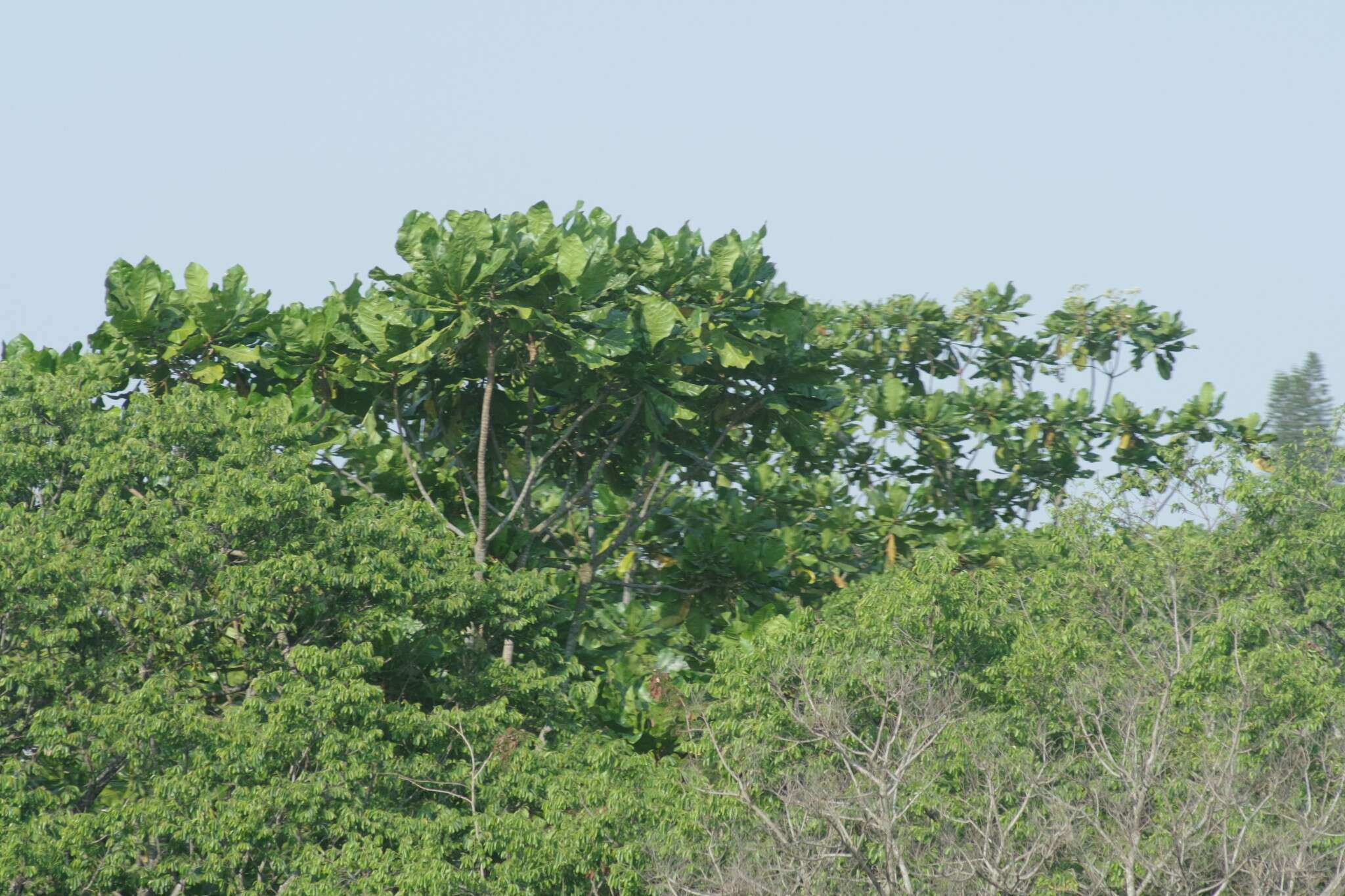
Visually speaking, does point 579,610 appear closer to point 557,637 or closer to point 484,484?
point 557,637

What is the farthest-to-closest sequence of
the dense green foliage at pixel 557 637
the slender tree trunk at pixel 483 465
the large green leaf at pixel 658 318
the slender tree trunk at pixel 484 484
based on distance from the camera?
1. the slender tree trunk at pixel 483 465
2. the slender tree trunk at pixel 484 484
3. the large green leaf at pixel 658 318
4. the dense green foliage at pixel 557 637

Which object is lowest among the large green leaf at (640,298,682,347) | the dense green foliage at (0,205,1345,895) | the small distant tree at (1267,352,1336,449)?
the dense green foliage at (0,205,1345,895)

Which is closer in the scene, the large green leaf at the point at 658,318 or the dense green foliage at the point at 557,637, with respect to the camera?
the dense green foliage at the point at 557,637

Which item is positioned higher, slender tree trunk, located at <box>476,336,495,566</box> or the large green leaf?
the large green leaf

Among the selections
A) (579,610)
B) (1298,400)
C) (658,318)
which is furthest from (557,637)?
(1298,400)

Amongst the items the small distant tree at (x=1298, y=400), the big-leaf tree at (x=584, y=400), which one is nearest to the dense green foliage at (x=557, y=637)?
the big-leaf tree at (x=584, y=400)

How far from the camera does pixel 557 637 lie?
1506cm

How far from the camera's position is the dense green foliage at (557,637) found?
1160 centimetres

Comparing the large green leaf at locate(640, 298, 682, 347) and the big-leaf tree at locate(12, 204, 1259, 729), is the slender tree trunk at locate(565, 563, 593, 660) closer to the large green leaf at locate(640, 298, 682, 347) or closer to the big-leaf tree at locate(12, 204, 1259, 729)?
the big-leaf tree at locate(12, 204, 1259, 729)

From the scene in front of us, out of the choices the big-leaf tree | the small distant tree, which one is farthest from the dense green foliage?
the small distant tree

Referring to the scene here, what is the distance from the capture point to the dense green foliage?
38.1 ft

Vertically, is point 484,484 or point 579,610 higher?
point 484,484

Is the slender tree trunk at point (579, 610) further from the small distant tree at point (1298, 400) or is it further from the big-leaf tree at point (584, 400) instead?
the small distant tree at point (1298, 400)

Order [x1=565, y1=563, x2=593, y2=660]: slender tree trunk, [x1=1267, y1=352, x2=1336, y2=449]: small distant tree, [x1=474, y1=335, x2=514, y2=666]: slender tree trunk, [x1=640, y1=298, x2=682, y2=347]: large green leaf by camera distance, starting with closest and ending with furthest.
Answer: [x1=640, y1=298, x2=682, y2=347]: large green leaf
[x1=474, y1=335, x2=514, y2=666]: slender tree trunk
[x1=565, y1=563, x2=593, y2=660]: slender tree trunk
[x1=1267, y1=352, x2=1336, y2=449]: small distant tree
